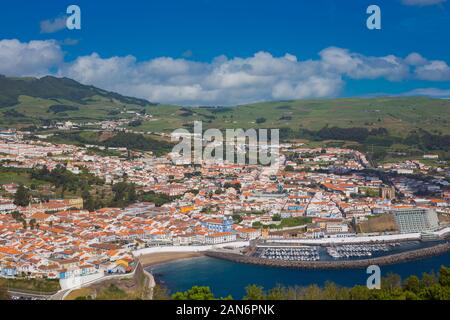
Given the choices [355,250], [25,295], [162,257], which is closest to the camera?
[25,295]

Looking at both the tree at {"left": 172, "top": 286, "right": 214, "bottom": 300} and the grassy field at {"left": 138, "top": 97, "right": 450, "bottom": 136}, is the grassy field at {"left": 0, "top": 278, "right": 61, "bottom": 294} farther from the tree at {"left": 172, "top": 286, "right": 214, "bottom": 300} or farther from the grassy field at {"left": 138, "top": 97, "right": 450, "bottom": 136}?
the grassy field at {"left": 138, "top": 97, "right": 450, "bottom": 136}

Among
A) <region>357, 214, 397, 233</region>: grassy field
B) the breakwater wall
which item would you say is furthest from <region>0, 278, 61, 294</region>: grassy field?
<region>357, 214, 397, 233</region>: grassy field

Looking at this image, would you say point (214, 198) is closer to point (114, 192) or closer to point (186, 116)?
point (114, 192)

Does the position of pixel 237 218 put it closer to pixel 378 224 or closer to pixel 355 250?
pixel 378 224

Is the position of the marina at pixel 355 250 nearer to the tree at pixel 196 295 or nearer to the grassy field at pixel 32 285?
the grassy field at pixel 32 285

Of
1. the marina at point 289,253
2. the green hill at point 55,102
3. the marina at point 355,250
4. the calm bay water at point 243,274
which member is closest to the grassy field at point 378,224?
the marina at point 355,250

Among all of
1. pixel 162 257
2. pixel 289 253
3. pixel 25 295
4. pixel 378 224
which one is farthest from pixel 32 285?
pixel 378 224
